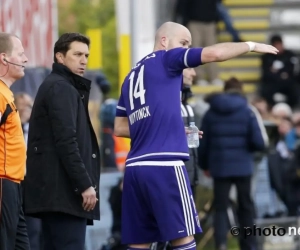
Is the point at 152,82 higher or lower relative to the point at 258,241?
higher

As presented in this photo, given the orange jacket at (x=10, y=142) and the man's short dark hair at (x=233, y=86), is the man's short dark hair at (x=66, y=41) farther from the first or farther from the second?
the man's short dark hair at (x=233, y=86)

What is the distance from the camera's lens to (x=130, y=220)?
807cm

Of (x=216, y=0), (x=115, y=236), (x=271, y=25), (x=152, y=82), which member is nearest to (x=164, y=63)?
(x=152, y=82)

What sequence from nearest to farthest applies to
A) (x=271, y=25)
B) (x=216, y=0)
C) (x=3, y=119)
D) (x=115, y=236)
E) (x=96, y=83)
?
(x=3, y=119), (x=115, y=236), (x=96, y=83), (x=216, y=0), (x=271, y=25)

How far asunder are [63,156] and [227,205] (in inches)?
192

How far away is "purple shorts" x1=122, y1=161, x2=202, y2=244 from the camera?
308 inches

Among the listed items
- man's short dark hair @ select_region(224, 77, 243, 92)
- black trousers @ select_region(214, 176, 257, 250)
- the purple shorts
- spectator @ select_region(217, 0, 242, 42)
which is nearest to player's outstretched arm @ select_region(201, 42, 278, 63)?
the purple shorts

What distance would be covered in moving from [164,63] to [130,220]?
120cm

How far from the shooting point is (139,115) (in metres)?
7.99

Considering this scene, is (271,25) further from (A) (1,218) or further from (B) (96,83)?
(A) (1,218)

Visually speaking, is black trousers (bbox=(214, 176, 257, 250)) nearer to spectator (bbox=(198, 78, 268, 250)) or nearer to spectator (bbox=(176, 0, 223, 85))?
spectator (bbox=(198, 78, 268, 250))

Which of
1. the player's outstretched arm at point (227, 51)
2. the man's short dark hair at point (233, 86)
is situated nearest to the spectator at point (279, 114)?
the man's short dark hair at point (233, 86)

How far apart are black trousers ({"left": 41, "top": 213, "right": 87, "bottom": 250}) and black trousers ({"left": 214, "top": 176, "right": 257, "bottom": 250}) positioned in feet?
14.7

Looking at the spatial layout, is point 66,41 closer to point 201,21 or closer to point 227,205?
point 227,205
